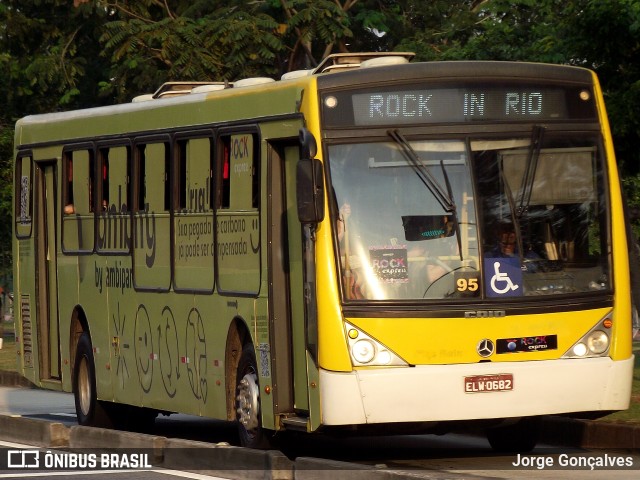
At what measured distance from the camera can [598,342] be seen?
1298 centimetres

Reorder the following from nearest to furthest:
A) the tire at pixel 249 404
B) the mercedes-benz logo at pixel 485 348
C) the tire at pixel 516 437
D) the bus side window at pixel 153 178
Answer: the mercedes-benz logo at pixel 485 348
the tire at pixel 249 404
the tire at pixel 516 437
the bus side window at pixel 153 178

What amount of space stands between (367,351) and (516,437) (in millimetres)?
2541

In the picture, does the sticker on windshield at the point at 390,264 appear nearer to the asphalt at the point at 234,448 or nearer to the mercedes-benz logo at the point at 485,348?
the mercedes-benz logo at the point at 485,348

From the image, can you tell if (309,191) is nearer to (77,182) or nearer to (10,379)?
(77,182)

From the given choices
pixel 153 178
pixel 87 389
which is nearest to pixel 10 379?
pixel 87 389

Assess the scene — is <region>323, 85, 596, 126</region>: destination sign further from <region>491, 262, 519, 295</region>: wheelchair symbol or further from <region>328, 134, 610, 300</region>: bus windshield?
<region>491, 262, 519, 295</region>: wheelchair symbol

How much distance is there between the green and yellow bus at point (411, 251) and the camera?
1249 centimetres

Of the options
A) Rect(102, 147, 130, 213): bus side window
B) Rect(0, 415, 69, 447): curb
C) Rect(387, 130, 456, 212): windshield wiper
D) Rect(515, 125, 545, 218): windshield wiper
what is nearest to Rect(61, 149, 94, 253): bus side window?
Rect(102, 147, 130, 213): bus side window

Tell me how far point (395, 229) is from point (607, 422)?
128 inches

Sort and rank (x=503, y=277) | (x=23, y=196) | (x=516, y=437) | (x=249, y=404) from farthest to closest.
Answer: (x=23, y=196) < (x=516, y=437) < (x=249, y=404) < (x=503, y=277)

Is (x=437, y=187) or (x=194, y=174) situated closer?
(x=437, y=187)

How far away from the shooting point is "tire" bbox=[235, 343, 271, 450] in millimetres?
13734

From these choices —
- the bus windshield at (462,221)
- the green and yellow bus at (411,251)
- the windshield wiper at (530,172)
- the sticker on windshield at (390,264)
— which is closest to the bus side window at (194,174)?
the green and yellow bus at (411,251)

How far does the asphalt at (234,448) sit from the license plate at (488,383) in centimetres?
153
